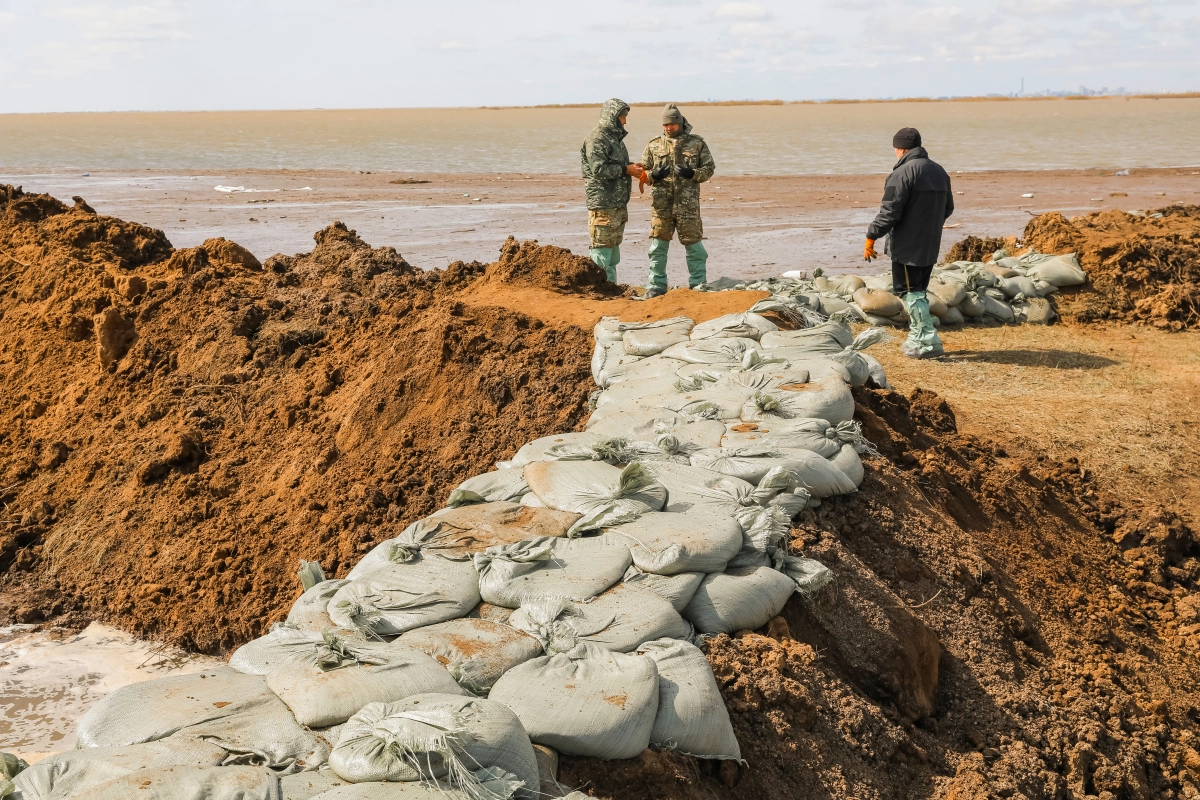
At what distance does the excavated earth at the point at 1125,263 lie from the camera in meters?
8.64

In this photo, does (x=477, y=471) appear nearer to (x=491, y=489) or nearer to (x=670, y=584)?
(x=491, y=489)

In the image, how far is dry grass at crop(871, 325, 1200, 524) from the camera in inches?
233

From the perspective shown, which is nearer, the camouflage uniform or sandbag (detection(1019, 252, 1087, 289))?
the camouflage uniform

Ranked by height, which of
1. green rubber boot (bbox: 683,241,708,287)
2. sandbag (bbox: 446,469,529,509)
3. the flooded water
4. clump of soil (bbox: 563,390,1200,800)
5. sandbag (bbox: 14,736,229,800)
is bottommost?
clump of soil (bbox: 563,390,1200,800)

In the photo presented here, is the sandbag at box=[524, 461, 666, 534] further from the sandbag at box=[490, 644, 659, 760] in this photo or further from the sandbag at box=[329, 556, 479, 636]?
the sandbag at box=[490, 644, 659, 760]

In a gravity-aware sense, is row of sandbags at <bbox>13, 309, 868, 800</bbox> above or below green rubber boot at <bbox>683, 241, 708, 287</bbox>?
below

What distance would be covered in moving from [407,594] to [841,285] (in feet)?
22.7

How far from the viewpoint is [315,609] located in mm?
2910

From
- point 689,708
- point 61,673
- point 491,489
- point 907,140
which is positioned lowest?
point 61,673

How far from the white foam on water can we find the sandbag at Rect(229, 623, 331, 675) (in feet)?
4.35

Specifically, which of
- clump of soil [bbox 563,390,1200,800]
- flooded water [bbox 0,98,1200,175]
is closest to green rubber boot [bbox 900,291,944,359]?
clump of soil [bbox 563,390,1200,800]

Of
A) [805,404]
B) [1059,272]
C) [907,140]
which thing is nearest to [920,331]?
[907,140]

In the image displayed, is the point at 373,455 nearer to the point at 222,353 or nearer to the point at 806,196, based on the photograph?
the point at 222,353

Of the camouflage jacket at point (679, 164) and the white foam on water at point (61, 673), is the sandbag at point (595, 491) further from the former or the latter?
the camouflage jacket at point (679, 164)
